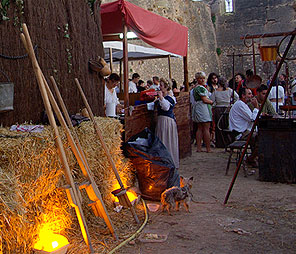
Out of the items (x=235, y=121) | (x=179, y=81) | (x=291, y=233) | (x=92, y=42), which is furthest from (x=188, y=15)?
(x=291, y=233)

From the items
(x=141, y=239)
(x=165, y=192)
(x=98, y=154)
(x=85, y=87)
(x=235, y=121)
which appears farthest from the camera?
(x=235, y=121)

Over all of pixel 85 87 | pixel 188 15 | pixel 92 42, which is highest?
pixel 188 15

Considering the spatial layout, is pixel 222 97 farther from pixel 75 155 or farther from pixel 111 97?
pixel 75 155

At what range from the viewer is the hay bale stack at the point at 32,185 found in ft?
9.04

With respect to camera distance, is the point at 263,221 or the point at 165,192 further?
the point at 165,192

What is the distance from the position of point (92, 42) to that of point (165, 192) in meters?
2.18

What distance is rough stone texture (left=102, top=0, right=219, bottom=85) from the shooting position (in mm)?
21453

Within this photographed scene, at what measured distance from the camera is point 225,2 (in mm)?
31219

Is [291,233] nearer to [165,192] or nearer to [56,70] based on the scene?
[165,192]

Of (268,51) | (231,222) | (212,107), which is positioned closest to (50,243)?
(231,222)

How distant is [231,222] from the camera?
437 centimetres

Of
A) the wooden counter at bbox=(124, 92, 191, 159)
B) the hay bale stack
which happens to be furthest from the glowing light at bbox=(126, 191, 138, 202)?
the wooden counter at bbox=(124, 92, 191, 159)

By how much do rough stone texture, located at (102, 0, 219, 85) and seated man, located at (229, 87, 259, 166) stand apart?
12.5 meters

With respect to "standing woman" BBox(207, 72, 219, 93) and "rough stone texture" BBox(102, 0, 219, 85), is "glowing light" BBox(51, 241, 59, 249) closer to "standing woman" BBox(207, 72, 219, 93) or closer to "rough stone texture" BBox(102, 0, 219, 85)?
"standing woman" BBox(207, 72, 219, 93)
